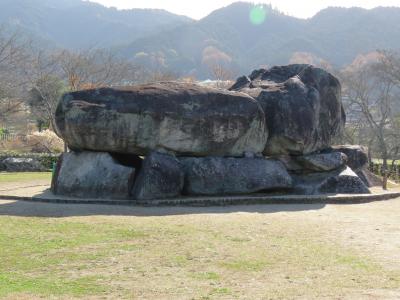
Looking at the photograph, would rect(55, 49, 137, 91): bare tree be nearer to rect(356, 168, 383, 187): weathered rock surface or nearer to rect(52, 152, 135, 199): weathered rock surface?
rect(52, 152, 135, 199): weathered rock surface

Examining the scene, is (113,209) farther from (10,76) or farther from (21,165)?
(10,76)

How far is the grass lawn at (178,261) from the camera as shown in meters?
6.86

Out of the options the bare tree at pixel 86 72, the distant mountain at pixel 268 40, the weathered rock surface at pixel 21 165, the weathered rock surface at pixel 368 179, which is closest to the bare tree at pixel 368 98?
the bare tree at pixel 86 72

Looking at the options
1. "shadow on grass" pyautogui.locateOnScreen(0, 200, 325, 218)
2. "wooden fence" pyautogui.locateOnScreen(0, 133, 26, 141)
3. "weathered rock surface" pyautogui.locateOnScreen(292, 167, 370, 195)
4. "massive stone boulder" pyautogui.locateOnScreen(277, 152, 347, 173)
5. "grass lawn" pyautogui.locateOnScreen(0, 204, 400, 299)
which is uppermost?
"wooden fence" pyautogui.locateOnScreen(0, 133, 26, 141)

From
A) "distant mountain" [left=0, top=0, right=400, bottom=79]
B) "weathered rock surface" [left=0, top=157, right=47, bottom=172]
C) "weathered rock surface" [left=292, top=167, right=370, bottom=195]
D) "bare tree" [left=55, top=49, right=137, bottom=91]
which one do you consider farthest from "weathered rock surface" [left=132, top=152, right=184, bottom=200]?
"distant mountain" [left=0, top=0, right=400, bottom=79]

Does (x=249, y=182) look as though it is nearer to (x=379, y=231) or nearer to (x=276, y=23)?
(x=379, y=231)

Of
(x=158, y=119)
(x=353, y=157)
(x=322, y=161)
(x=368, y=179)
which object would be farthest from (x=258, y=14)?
(x=158, y=119)

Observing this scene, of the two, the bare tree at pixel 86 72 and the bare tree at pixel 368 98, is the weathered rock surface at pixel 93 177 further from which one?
the bare tree at pixel 368 98

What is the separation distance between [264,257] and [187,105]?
857 centimetres

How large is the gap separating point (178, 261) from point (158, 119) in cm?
826

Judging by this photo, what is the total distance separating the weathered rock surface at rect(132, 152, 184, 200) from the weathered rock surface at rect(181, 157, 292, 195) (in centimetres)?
51

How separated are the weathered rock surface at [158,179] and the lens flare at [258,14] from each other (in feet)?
504

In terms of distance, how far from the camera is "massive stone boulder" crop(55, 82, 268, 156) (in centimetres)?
1605

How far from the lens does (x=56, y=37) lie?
7869 inches
